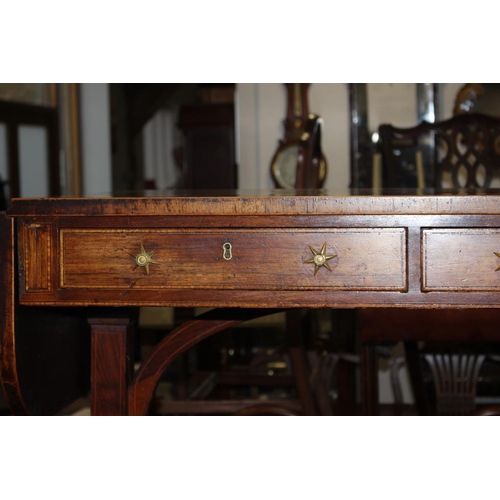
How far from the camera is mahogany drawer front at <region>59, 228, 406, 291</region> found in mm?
1407

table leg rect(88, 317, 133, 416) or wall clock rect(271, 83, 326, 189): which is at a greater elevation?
wall clock rect(271, 83, 326, 189)

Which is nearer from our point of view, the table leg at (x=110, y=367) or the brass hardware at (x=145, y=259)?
the brass hardware at (x=145, y=259)

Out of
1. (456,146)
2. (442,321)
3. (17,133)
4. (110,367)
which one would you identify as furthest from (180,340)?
(17,133)

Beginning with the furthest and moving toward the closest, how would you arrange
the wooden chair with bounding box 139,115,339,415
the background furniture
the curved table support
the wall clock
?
the background furniture < the wall clock < the wooden chair with bounding box 139,115,339,415 < the curved table support

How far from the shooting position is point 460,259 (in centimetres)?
140

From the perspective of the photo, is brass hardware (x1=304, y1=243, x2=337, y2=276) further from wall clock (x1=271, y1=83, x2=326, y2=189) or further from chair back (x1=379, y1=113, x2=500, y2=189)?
wall clock (x1=271, y1=83, x2=326, y2=189)

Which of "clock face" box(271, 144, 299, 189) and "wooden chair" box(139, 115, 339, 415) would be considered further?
"clock face" box(271, 144, 299, 189)

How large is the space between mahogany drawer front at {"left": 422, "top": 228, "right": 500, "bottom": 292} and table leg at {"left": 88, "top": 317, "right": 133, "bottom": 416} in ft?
2.09

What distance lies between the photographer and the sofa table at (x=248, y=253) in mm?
1393

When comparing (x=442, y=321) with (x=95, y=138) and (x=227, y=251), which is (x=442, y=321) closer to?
(x=227, y=251)

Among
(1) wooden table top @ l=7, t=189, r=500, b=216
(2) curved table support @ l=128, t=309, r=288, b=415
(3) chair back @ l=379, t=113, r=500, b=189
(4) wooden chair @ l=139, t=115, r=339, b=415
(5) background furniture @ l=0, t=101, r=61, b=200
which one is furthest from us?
Result: (5) background furniture @ l=0, t=101, r=61, b=200

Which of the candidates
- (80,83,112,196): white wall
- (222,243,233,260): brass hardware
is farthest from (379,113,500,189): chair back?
(80,83,112,196): white wall

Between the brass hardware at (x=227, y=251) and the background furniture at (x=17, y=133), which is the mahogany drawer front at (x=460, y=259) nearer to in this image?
the brass hardware at (x=227, y=251)

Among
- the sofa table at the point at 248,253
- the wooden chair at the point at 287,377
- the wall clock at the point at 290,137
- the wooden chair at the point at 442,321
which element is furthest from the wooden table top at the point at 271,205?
the wall clock at the point at 290,137
